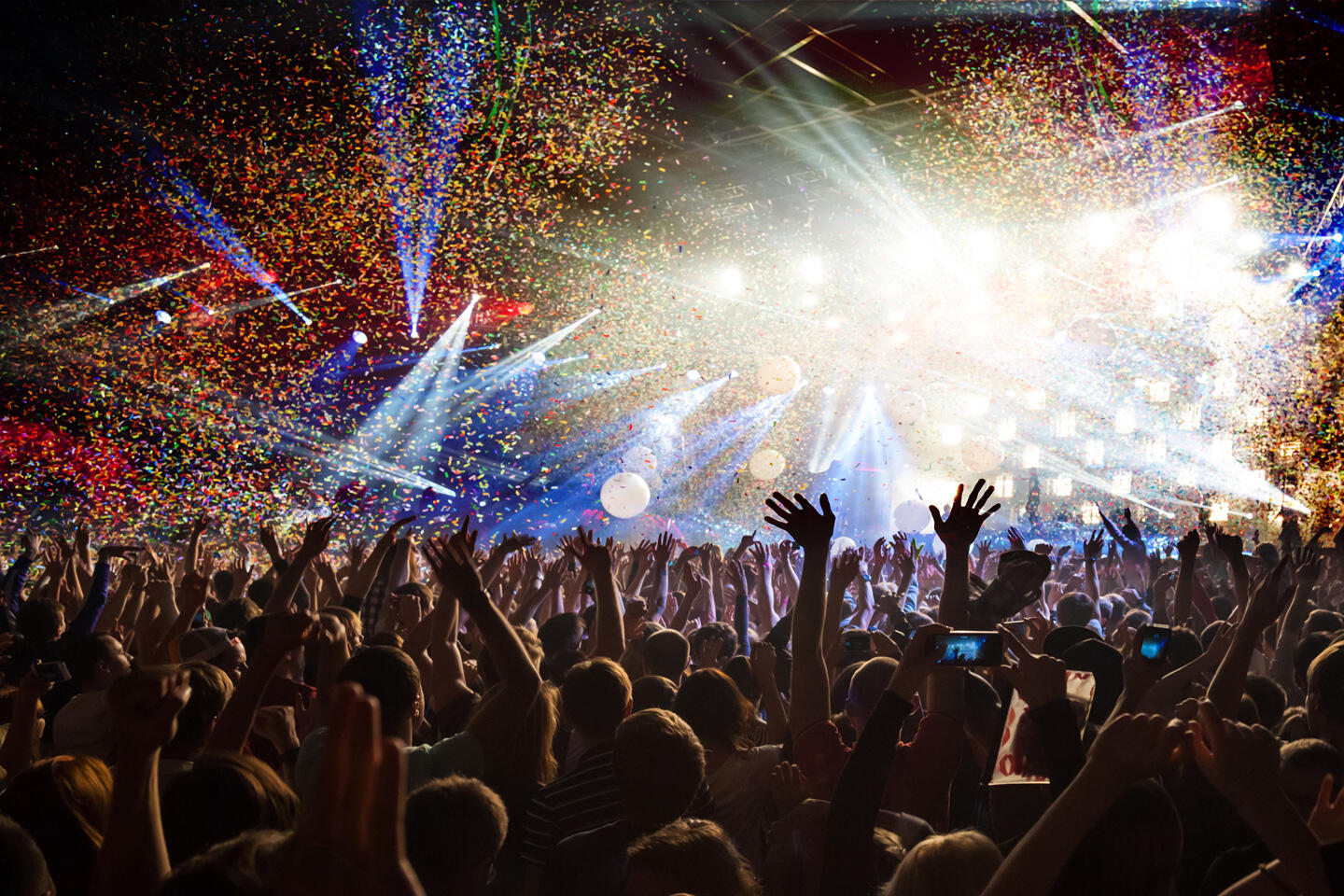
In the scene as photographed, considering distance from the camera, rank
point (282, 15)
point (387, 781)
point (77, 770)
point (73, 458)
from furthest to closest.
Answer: point (73, 458) → point (282, 15) → point (77, 770) → point (387, 781)

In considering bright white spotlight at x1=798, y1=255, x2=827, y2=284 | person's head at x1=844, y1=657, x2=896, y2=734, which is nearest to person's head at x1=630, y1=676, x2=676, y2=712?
person's head at x1=844, y1=657, x2=896, y2=734

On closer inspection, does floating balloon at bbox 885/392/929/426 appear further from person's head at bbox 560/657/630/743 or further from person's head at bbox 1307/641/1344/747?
person's head at bbox 560/657/630/743

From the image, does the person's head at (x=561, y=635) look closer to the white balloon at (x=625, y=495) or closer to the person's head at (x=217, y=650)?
the person's head at (x=217, y=650)

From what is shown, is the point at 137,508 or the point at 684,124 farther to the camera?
the point at 137,508

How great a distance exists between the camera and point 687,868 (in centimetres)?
185

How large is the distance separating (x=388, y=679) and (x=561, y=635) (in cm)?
190

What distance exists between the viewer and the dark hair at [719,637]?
468 centimetres

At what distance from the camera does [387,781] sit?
1.13m

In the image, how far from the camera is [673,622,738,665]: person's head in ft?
15.4

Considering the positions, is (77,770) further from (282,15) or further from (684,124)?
(684,124)

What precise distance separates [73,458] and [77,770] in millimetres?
17890

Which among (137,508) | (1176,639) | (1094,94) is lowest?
(1176,639)

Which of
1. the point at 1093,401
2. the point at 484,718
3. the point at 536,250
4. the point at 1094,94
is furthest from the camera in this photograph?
the point at 1093,401

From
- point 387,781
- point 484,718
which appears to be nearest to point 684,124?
point 484,718
